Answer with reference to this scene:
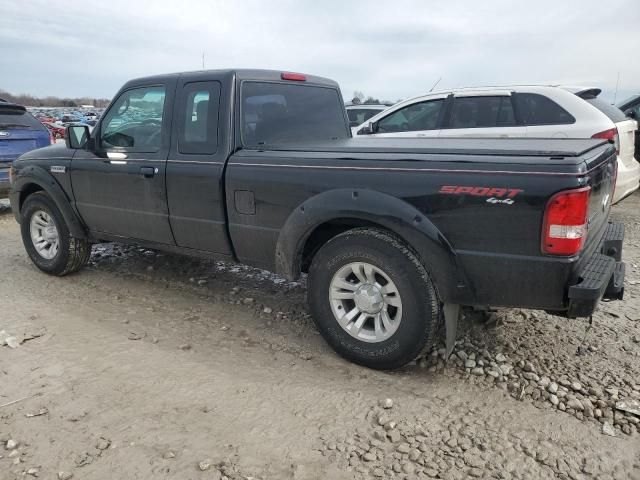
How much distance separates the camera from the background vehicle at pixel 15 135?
26.0ft

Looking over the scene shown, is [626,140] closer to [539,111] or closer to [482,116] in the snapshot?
[539,111]

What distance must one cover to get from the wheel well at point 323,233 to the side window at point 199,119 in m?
1.00

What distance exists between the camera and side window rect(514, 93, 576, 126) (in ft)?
19.4

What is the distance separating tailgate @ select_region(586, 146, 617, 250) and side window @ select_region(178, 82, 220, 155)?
245cm

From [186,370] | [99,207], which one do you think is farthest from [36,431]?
[99,207]

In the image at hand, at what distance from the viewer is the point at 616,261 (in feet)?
10.6

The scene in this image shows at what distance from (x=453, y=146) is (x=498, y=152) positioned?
40cm

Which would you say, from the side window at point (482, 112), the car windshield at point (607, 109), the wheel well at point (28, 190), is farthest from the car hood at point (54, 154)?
the car windshield at point (607, 109)

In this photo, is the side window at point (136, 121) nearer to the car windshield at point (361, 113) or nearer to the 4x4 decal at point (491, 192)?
the 4x4 decal at point (491, 192)

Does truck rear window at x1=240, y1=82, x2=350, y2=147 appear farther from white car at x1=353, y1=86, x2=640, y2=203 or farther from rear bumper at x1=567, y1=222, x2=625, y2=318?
rear bumper at x1=567, y1=222, x2=625, y2=318

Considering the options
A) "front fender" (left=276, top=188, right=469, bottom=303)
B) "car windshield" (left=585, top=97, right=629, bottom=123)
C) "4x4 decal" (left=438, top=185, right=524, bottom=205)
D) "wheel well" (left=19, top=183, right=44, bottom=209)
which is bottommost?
"wheel well" (left=19, top=183, right=44, bottom=209)

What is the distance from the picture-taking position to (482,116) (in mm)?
6355

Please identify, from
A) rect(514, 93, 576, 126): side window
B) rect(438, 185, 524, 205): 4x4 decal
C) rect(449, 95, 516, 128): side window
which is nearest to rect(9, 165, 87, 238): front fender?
rect(438, 185, 524, 205): 4x4 decal

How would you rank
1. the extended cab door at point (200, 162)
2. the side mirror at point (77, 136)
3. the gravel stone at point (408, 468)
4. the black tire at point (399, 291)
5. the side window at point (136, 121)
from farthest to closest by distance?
the side mirror at point (77, 136)
the side window at point (136, 121)
the extended cab door at point (200, 162)
the black tire at point (399, 291)
the gravel stone at point (408, 468)
